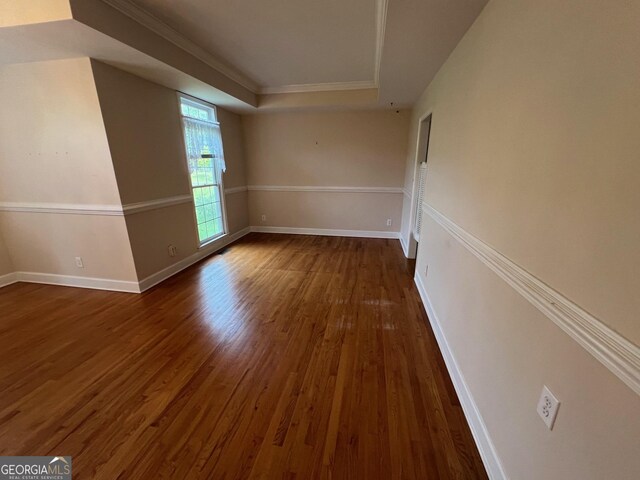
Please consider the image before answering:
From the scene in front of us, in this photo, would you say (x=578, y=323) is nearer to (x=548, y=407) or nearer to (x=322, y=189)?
(x=548, y=407)

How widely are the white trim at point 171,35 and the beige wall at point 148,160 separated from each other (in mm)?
601

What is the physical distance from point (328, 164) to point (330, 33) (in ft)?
8.30

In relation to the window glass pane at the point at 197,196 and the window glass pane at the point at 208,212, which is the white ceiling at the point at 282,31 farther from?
the window glass pane at the point at 208,212

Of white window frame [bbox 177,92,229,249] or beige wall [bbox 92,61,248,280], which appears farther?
white window frame [bbox 177,92,229,249]

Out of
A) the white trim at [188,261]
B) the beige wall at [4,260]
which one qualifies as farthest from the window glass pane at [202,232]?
the beige wall at [4,260]

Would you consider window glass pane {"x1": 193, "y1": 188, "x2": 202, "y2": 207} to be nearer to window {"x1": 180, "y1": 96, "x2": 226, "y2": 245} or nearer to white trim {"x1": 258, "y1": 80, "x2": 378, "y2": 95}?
window {"x1": 180, "y1": 96, "x2": 226, "y2": 245}

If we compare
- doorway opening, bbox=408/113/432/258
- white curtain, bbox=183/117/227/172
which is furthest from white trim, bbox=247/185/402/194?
doorway opening, bbox=408/113/432/258

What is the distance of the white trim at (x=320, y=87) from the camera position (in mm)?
3807

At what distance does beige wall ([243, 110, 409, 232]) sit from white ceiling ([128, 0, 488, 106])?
122 cm

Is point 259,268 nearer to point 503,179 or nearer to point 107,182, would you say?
point 107,182

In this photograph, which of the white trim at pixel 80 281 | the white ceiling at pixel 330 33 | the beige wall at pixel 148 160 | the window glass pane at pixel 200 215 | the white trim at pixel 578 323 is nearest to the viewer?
the white trim at pixel 578 323

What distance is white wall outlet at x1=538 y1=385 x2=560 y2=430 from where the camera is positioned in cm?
82

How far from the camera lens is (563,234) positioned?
0.81 meters

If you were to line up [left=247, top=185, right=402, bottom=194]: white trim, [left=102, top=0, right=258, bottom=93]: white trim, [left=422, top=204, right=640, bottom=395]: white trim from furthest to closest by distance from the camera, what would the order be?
1. [left=247, top=185, right=402, bottom=194]: white trim
2. [left=102, top=0, right=258, bottom=93]: white trim
3. [left=422, top=204, right=640, bottom=395]: white trim
